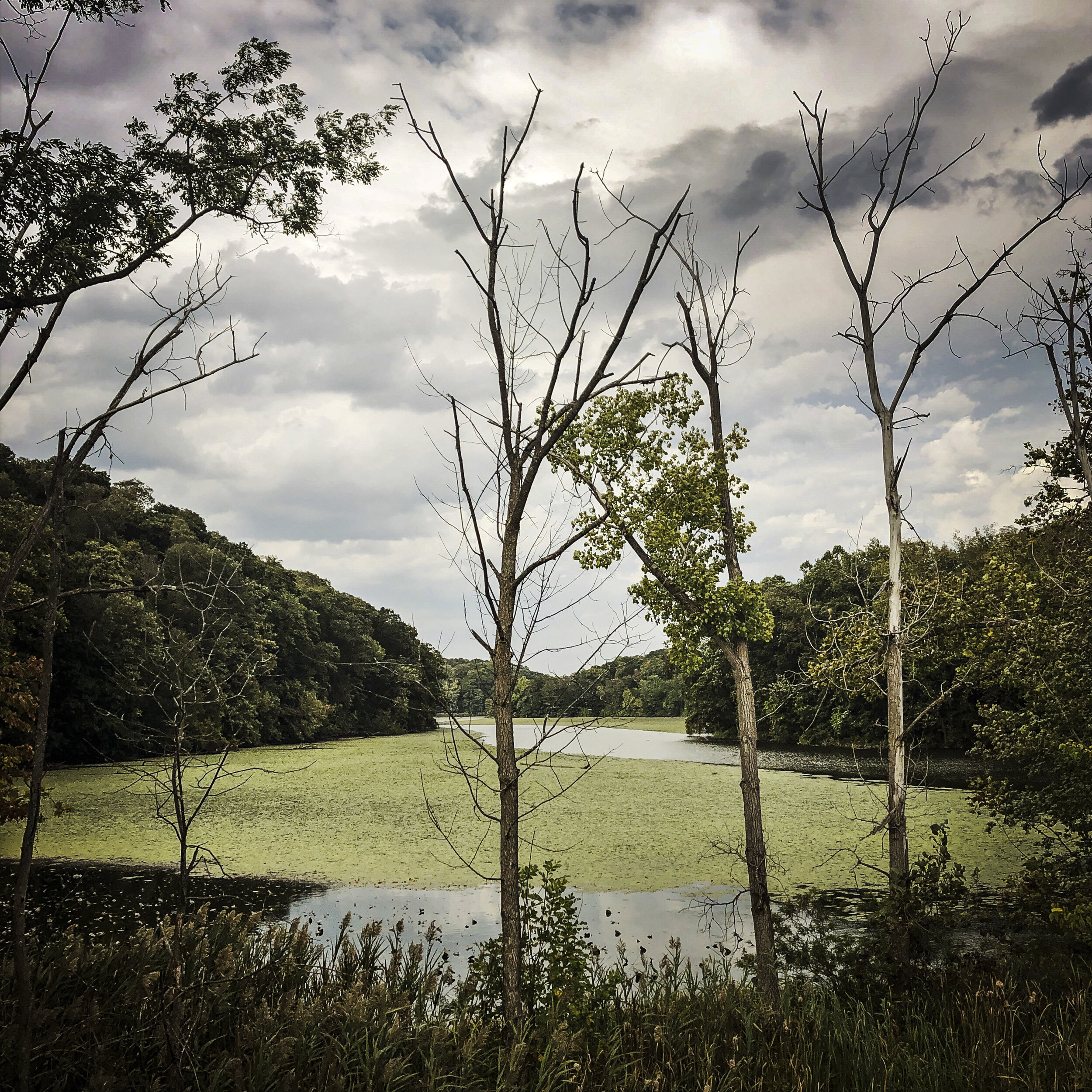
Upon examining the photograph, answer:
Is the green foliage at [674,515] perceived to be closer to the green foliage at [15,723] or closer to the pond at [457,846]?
the pond at [457,846]

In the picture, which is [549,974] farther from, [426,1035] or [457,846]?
[457,846]

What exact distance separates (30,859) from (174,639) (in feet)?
12.3

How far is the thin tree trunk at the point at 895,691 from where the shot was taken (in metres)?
6.61

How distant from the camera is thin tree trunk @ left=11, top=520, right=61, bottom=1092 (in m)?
2.25

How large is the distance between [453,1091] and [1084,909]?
5.14 meters

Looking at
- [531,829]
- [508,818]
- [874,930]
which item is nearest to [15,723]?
[531,829]

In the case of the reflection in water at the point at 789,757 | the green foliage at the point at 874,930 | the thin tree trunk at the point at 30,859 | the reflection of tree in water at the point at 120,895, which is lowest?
the reflection in water at the point at 789,757

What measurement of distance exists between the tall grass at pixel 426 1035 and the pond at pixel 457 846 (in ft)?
4.90

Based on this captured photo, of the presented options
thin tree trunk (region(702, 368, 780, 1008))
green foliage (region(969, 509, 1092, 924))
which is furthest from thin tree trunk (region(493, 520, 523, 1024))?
green foliage (region(969, 509, 1092, 924))

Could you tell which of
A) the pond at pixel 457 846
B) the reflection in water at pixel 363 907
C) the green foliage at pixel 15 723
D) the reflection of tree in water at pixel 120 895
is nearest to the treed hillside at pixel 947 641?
the pond at pixel 457 846

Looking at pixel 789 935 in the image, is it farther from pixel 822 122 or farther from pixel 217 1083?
pixel 822 122

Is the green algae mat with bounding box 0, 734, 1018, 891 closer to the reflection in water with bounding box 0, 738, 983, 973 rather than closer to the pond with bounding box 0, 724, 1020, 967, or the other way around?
the pond with bounding box 0, 724, 1020, 967

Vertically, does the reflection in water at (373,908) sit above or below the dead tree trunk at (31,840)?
below

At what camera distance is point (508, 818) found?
312 cm
